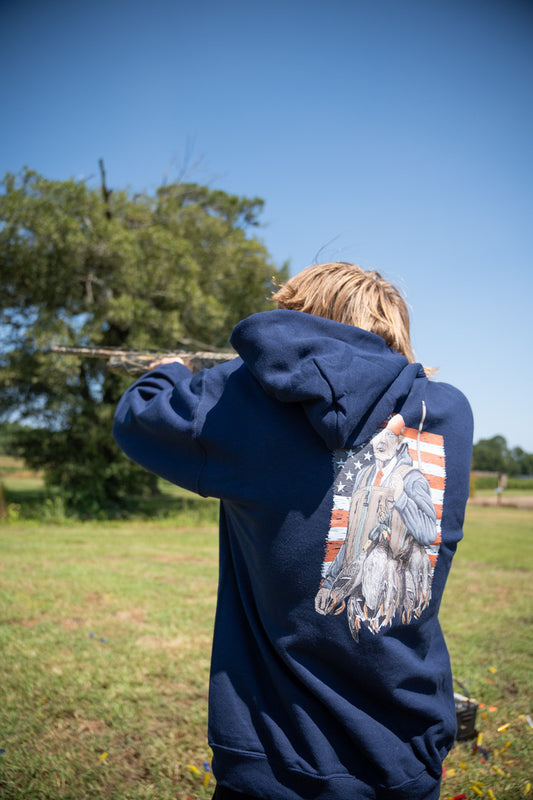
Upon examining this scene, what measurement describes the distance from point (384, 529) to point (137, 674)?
368 cm

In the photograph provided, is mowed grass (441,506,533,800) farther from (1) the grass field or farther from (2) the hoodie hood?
(2) the hoodie hood

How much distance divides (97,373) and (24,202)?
4.53 m

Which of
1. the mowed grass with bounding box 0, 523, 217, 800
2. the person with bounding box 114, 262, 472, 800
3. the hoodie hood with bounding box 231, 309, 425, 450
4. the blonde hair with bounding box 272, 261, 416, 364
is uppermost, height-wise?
the blonde hair with bounding box 272, 261, 416, 364

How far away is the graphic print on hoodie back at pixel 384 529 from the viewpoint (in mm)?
1197

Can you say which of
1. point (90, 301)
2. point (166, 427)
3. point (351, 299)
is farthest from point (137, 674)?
point (90, 301)

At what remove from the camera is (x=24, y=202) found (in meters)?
12.0

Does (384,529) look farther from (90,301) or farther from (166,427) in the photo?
(90,301)

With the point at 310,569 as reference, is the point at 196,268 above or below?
above

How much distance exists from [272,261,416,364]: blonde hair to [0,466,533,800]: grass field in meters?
2.71

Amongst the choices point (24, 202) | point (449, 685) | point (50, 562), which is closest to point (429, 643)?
point (449, 685)

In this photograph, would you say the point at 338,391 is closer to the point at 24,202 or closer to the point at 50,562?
the point at 50,562

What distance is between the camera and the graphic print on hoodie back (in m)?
1.20

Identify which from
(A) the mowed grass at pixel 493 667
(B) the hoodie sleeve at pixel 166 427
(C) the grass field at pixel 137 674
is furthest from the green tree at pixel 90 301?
(B) the hoodie sleeve at pixel 166 427

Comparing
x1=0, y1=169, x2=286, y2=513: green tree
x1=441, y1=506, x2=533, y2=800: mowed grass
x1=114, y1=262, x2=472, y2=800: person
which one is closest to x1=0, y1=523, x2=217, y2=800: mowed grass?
x1=441, y1=506, x2=533, y2=800: mowed grass
